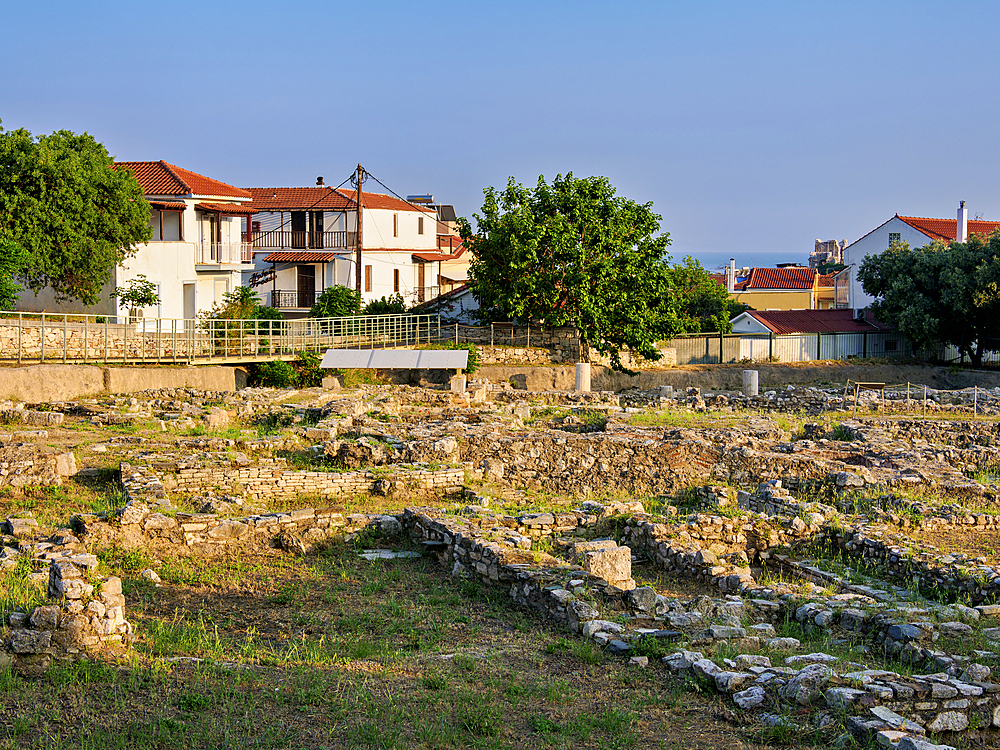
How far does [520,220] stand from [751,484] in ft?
60.2

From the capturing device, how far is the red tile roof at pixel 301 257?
4905cm

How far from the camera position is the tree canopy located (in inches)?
1375

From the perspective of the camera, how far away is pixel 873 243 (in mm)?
59969

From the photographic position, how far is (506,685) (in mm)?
8945

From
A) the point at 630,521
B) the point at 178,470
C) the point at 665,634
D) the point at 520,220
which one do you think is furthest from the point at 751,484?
the point at 520,220

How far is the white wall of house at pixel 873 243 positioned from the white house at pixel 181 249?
119 ft

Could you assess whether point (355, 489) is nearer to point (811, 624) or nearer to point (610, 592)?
point (610, 592)

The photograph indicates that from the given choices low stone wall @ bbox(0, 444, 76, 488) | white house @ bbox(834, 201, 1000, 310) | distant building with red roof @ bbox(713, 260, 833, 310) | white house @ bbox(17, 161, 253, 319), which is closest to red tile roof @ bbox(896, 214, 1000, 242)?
white house @ bbox(834, 201, 1000, 310)

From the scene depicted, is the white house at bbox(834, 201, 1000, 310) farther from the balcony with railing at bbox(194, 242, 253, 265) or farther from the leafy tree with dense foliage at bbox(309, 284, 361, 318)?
the balcony with railing at bbox(194, 242, 253, 265)

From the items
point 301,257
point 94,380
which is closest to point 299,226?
point 301,257

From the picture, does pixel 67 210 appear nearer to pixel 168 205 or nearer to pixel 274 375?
pixel 168 205

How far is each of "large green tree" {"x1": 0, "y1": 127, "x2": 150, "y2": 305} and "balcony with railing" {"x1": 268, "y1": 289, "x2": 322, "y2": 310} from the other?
15.0 metres

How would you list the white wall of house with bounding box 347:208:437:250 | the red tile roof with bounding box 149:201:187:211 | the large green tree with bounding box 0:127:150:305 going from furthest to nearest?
the white wall of house with bounding box 347:208:437:250
the red tile roof with bounding box 149:201:187:211
the large green tree with bounding box 0:127:150:305

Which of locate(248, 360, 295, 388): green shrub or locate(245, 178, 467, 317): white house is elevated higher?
locate(245, 178, 467, 317): white house
